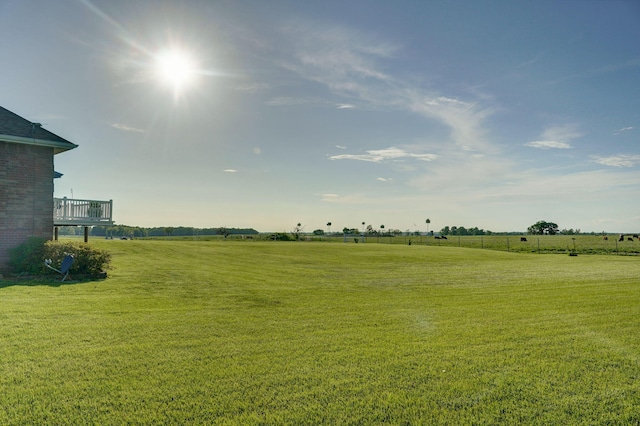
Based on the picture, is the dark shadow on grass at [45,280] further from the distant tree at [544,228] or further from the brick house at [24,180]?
the distant tree at [544,228]

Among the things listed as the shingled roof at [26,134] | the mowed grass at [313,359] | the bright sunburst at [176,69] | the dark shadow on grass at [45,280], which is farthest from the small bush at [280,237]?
the mowed grass at [313,359]

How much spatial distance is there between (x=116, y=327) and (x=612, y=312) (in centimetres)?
1092

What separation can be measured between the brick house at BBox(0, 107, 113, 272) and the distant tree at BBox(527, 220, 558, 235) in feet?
505

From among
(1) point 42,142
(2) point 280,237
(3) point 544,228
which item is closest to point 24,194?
(1) point 42,142

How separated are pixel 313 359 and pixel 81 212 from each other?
17087 millimetres

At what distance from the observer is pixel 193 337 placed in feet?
21.3

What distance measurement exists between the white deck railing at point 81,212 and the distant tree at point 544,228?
15116 cm

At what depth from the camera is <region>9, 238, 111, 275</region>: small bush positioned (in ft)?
44.3

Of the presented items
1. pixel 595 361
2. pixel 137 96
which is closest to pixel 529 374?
pixel 595 361

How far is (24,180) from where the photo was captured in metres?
15.3

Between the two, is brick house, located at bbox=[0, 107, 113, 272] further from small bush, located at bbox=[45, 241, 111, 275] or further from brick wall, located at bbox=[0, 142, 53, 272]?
small bush, located at bbox=[45, 241, 111, 275]

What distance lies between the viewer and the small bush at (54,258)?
1351 cm

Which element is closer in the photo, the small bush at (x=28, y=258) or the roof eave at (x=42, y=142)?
the small bush at (x=28, y=258)

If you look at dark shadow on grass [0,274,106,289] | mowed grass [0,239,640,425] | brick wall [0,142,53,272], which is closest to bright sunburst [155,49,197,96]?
brick wall [0,142,53,272]
